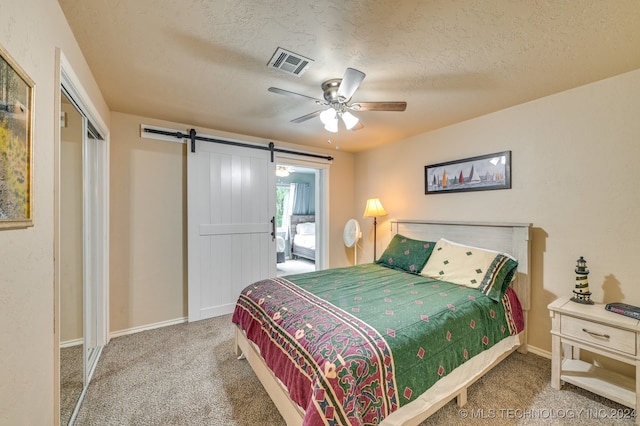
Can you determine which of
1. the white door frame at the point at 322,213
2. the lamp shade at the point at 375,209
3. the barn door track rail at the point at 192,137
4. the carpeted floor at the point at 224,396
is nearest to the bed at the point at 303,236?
the white door frame at the point at 322,213

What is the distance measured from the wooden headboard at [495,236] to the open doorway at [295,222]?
2867 millimetres

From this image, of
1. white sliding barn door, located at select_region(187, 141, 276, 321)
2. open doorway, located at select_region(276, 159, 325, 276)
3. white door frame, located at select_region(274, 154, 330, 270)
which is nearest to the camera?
white sliding barn door, located at select_region(187, 141, 276, 321)

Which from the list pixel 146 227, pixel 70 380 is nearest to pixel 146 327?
pixel 146 227

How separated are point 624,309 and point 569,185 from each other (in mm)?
988

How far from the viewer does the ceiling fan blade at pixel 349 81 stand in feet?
5.11

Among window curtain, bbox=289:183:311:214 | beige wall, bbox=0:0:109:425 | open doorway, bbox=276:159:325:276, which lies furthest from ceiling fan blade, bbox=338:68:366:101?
window curtain, bbox=289:183:311:214

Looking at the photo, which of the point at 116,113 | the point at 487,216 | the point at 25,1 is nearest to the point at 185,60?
the point at 25,1

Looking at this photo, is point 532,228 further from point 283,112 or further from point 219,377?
point 219,377

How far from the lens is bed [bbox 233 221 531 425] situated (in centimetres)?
123

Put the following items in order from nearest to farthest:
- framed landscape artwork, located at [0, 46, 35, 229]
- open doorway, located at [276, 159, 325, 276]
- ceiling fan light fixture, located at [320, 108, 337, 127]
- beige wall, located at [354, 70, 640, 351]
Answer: framed landscape artwork, located at [0, 46, 35, 229] < beige wall, located at [354, 70, 640, 351] < ceiling fan light fixture, located at [320, 108, 337, 127] < open doorway, located at [276, 159, 325, 276]

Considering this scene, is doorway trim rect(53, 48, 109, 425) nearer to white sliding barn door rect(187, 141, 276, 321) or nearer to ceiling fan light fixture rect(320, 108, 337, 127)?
white sliding barn door rect(187, 141, 276, 321)

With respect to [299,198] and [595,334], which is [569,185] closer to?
[595,334]

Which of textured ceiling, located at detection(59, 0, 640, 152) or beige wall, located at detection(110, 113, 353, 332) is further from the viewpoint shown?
beige wall, located at detection(110, 113, 353, 332)

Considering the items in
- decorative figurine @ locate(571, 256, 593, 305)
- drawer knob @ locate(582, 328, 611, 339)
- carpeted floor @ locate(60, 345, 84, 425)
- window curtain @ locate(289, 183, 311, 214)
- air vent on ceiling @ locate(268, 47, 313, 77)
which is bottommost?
carpeted floor @ locate(60, 345, 84, 425)
